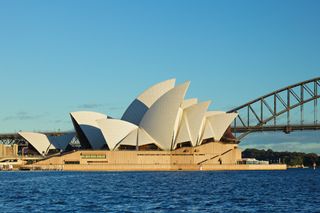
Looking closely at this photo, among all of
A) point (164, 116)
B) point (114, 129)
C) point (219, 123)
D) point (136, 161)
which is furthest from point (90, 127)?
point (219, 123)

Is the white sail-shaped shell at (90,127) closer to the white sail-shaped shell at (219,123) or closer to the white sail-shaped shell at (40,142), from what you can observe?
the white sail-shaped shell at (40,142)

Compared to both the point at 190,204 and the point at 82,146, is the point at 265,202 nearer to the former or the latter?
the point at 190,204

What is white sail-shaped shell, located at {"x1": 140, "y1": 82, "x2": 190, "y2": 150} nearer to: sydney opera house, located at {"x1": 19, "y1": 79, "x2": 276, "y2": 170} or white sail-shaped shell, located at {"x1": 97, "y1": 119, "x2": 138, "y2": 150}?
sydney opera house, located at {"x1": 19, "y1": 79, "x2": 276, "y2": 170}

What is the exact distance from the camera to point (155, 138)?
137m

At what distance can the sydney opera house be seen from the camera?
5285 inches

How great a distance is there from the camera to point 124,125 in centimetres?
13775

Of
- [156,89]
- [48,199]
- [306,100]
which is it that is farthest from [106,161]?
[48,199]

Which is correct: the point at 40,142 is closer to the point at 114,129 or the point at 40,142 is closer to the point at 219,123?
the point at 114,129

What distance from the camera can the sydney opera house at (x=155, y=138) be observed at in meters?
134

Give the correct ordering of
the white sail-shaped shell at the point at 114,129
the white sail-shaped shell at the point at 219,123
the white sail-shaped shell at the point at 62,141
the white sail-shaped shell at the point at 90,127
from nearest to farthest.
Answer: the white sail-shaped shell at the point at 114,129 → the white sail-shaped shell at the point at 219,123 → the white sail-shaped shell at the point at 90,127 → the white sail-shaped shell at the point at 62,141

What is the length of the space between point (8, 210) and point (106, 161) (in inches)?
3726

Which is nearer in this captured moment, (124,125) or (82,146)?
(124,125)

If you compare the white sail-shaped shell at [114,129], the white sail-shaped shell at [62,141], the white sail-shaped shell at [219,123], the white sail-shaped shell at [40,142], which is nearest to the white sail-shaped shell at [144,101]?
the white sail-shaped shell at [114,129]

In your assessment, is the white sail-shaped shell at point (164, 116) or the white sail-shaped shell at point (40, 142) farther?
the white sail-shaped shell at point (40, 142)
